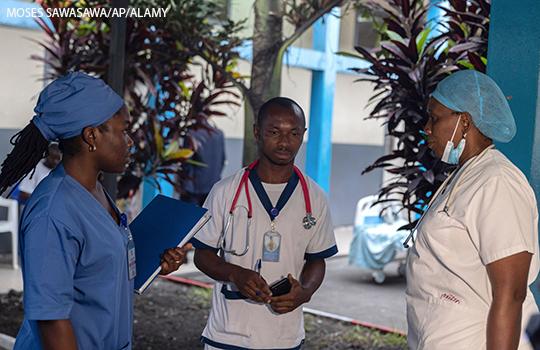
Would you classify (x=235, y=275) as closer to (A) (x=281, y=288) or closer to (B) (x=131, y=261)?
(A) (x=281, y=288)

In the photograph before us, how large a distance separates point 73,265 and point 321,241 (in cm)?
126

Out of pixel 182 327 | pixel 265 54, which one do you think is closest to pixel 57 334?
pixel 265 54

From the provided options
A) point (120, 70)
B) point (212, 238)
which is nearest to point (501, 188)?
point (212, 238)

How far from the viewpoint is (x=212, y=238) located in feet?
10.6

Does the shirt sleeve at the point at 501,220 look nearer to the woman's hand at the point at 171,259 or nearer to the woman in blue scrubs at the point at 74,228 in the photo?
the woman's hand at the point at 171,259

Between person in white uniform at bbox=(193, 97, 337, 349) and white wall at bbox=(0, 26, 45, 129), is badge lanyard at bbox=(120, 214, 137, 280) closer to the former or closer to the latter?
person in white uniform at bbox=(193, 97, 337, 349)

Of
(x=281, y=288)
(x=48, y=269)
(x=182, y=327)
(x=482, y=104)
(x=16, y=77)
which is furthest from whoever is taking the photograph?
(x=16, y=77)

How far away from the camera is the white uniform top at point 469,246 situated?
2.46 meters

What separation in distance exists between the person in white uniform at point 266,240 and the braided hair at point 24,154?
3.03 feet

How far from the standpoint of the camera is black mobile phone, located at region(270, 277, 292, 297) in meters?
3.07

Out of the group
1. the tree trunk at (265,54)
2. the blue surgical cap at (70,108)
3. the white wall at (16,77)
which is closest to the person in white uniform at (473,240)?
the blue surgical cap at (70,108)

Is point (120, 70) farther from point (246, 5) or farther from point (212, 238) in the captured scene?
point (212, 238)

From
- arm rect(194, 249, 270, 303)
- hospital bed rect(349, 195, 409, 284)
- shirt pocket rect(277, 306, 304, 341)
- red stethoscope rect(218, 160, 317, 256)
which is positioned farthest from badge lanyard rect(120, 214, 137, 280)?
hospital bed rect(349, 195, 409, 284)

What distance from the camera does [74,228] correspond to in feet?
7.54
